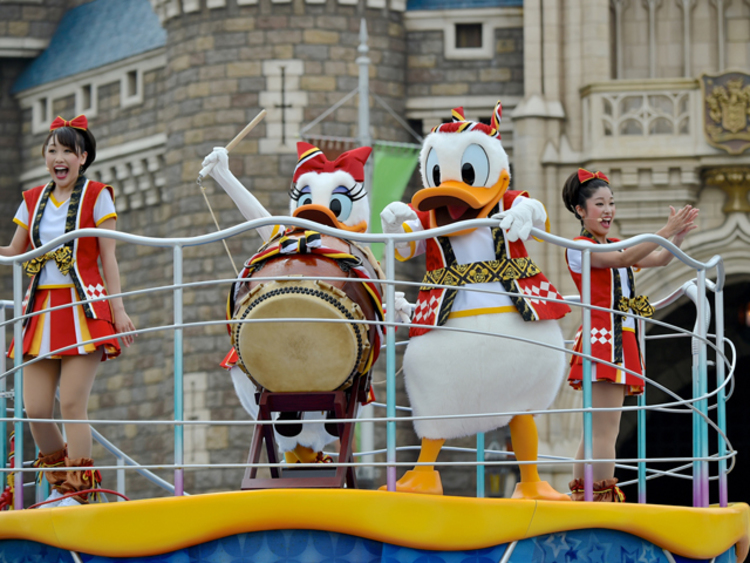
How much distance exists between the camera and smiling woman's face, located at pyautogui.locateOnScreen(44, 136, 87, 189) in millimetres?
3873

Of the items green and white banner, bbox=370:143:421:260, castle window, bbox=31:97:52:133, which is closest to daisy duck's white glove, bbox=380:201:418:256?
green and white banner, bbox=370:143:421:260

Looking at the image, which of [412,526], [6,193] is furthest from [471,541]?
[6,193]

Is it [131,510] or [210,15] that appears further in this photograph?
[210,15]

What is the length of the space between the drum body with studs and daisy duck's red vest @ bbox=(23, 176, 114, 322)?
1.68 ft

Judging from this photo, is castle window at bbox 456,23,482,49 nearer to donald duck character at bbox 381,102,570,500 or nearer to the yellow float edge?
donald duck character at bbox 381,102,570,500

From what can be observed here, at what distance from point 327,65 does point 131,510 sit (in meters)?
8.37

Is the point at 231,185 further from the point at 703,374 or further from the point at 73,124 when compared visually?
the point at 703,374

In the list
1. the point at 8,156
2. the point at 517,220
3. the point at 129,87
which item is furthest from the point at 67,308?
the point at 8,156

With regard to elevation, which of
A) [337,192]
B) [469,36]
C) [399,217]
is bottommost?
[399,217]

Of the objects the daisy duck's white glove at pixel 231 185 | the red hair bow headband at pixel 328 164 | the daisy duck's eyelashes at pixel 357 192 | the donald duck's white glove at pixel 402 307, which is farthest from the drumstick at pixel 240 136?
the donald duck's white glove at pixel 402 307

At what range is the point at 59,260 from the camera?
3.75 m

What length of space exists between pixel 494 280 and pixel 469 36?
845cm

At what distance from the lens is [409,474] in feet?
11.3

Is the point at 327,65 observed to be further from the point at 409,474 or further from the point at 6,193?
the point at 409,474
